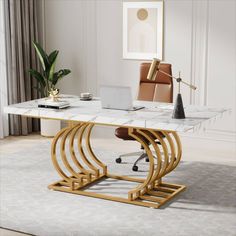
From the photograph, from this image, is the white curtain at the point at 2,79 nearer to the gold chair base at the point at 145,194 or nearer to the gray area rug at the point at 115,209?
the gray area rug at the point at 115,209

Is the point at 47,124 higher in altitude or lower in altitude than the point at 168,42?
lower

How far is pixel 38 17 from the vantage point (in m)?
7.22

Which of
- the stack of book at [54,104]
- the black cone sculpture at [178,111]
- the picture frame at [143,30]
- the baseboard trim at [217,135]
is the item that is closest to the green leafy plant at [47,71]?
the picture frame at [143,30]

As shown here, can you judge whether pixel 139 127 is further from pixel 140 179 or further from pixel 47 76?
pixel 47 76

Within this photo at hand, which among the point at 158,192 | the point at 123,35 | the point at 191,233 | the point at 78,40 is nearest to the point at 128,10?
the point at 123,35

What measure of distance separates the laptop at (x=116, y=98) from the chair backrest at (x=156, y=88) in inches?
37.5

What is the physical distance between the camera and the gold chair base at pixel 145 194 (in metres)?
4.28

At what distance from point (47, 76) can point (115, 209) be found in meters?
2.97

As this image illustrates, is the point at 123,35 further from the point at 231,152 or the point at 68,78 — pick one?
the point at 231,152

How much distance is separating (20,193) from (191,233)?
1.61 meters

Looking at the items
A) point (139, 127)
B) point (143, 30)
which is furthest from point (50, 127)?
point (139, 127)

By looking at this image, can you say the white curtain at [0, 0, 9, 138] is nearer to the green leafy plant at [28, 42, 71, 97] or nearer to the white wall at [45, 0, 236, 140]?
the green leafy plant at [28, 42, 71, 97]

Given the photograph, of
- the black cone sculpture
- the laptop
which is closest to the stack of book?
the laptop

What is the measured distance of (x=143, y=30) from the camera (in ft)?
21.3
